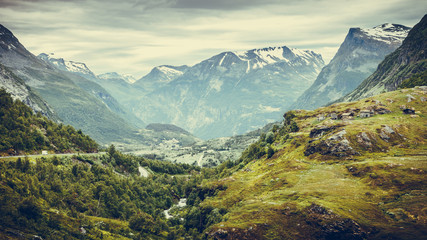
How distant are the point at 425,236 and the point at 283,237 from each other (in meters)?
50.3

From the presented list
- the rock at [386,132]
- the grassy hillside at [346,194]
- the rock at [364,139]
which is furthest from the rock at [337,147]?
the rock at [386,132]

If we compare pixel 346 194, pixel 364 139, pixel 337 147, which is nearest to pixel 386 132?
pixel 364 139

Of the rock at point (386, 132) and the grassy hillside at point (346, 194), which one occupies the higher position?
the rock at point (386, 132)

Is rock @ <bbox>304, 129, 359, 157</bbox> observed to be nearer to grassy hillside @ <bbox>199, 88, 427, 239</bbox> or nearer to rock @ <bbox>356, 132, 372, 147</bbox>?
grassy hillside @ <bbox>199, 88, 427, 239</bbox>

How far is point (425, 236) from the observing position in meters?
104

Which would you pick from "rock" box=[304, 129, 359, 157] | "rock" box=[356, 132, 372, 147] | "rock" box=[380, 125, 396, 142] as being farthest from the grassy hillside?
"rock" box=[356, 132, 372, 147]

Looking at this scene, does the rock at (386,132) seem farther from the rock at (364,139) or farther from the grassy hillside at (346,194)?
the rock at (364,139)

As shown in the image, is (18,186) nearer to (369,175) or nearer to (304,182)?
(304,182)

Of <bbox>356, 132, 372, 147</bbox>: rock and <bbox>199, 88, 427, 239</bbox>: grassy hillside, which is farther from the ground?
<bbox>356, 132, 372, 147</bbox>: rock

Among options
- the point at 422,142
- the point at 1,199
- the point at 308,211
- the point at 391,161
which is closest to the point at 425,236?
the point at 308,211

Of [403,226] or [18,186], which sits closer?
[403,226]

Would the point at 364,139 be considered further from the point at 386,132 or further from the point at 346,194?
the point at 346,194

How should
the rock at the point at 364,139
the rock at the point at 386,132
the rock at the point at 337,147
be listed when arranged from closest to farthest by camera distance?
the rock at the point at 364,139 < the rock at the point at 337,147 < the rock at the point at 386,132

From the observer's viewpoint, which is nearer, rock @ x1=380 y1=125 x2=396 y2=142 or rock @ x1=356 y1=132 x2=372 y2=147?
rock @ x1=356 y1=132 x2=372 y2=147
